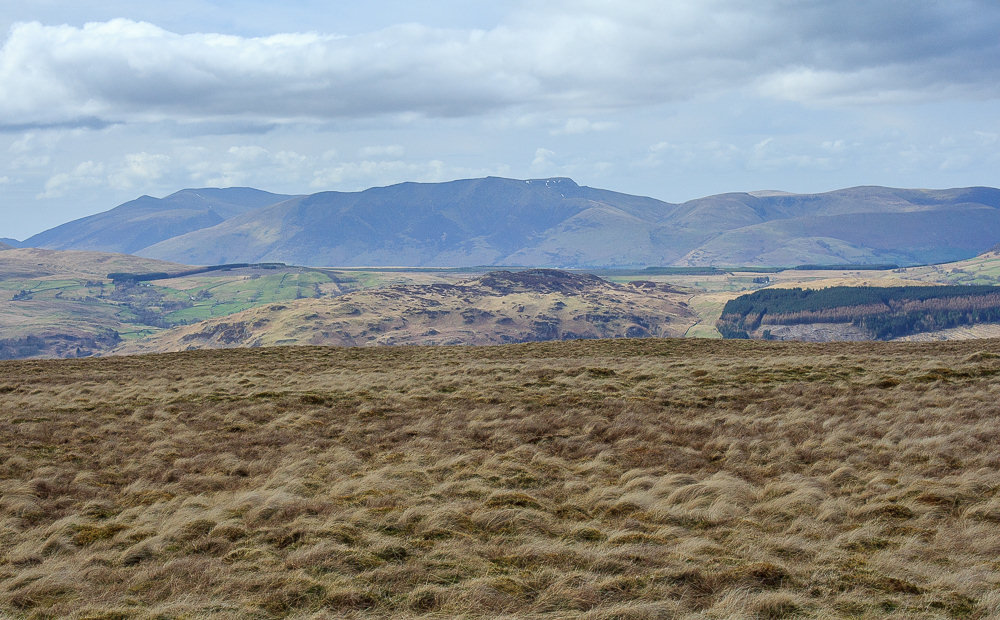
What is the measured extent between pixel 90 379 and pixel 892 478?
1365 inches

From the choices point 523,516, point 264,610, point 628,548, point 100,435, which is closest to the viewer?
point 264,610

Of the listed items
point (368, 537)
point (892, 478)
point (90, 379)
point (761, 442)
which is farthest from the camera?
point (90, 379)

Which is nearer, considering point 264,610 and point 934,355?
point 264,610

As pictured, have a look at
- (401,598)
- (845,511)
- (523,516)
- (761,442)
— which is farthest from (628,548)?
(761,442)

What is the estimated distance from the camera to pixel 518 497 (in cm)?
1405

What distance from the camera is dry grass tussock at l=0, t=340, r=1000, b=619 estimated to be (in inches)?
387

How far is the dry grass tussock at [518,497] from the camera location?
32.3 ft

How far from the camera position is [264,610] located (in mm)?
9469

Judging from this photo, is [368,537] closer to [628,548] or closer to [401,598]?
[401,598]

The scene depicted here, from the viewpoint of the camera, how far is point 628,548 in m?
11.2

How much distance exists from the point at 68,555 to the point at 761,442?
15957 mm

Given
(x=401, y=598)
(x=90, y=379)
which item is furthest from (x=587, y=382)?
(x=90, y=379)

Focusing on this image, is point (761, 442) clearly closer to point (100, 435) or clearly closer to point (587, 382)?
point (587, 382)

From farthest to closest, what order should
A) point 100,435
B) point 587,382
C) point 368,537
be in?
point 587,382, point 100,435, point 368,537
